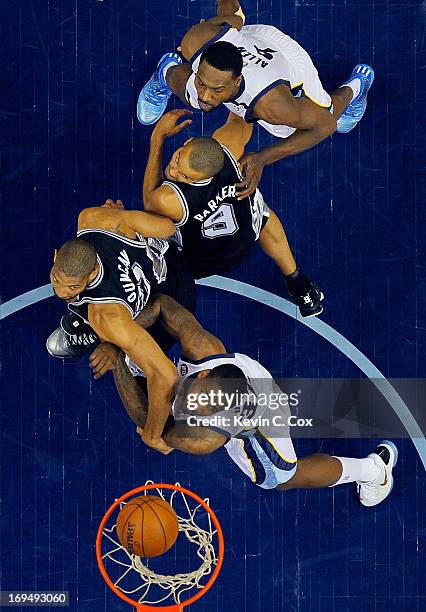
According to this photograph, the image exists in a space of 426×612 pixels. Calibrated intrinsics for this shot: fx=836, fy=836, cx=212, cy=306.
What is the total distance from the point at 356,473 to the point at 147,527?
172 centimetres

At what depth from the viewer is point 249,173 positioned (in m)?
5.89

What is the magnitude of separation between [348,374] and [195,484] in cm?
154

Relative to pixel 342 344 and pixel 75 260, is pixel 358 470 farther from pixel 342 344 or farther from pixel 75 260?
pixel 75 260

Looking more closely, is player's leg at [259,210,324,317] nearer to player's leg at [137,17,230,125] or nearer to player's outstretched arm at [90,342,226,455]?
player's leg at [137,17,230,125]

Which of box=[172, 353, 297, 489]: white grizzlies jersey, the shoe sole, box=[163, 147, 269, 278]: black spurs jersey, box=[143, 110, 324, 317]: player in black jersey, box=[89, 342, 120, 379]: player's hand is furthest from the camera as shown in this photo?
the shoe sole

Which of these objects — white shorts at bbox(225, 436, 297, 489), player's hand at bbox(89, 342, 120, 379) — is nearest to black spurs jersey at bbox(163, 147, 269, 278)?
player's hand at bbox(89, 342, 120, 379)

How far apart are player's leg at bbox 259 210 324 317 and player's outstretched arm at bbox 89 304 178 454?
4.69 ft

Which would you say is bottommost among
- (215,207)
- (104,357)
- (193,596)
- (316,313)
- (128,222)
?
(193,596)

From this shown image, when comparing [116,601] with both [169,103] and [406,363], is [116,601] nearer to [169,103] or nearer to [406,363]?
[406,363]

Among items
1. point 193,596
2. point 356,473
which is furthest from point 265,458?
point 193,596

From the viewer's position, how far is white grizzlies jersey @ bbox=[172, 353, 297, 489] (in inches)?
218

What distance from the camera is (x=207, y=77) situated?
538 cm

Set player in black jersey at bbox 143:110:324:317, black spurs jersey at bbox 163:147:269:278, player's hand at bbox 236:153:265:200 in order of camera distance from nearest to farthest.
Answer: player in black jersey at bbox 143:110:324:317 → black spurs jersey at bbox 163:147:269:278 → player's hand at bbox 236:153:265:200

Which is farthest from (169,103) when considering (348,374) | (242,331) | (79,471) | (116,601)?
(116,601)
